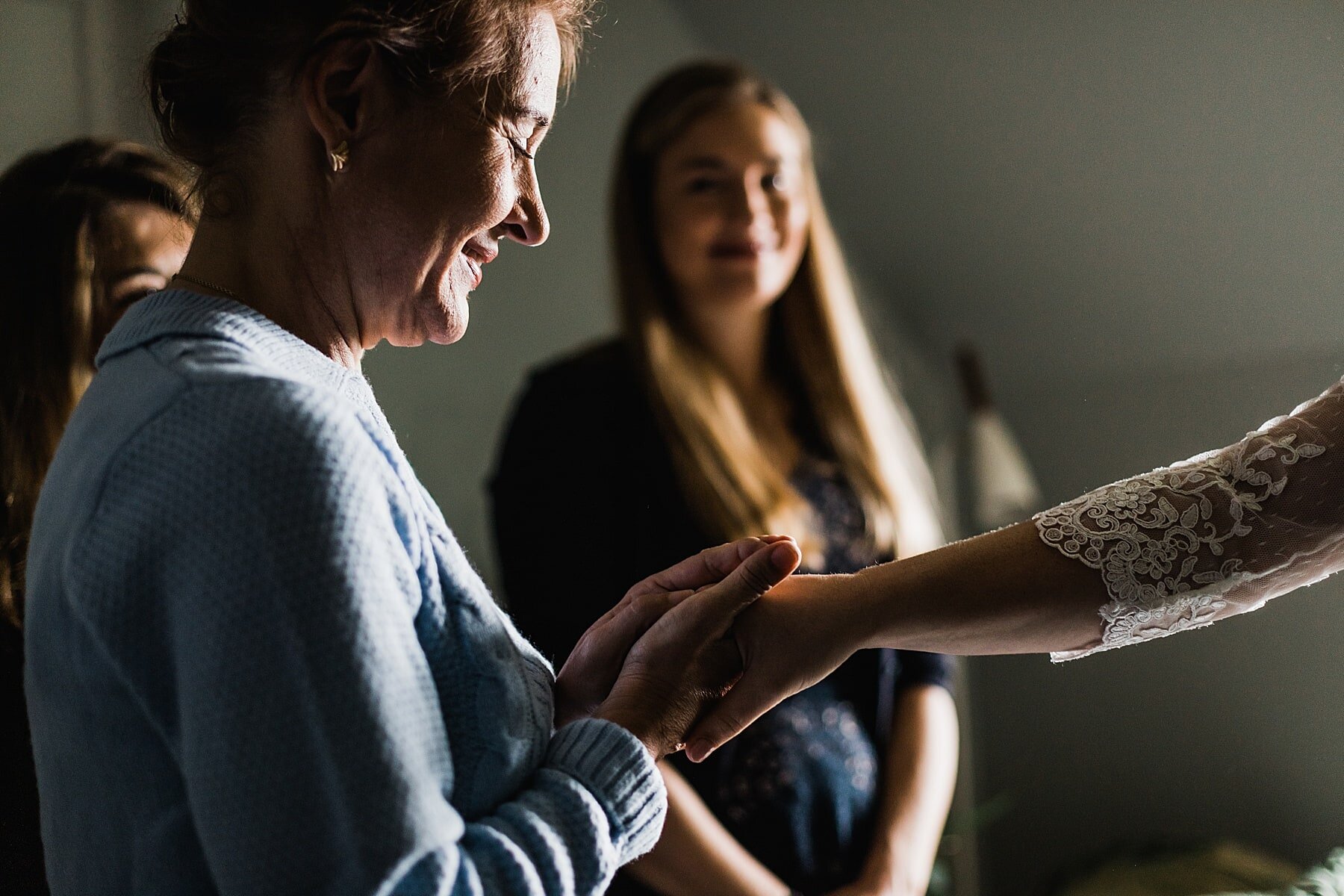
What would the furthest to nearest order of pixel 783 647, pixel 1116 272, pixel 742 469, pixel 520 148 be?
pixel 1116 272 → pixel 742 469 → pixel 783 647 → pixel 520 148

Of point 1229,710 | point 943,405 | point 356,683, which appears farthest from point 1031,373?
point 356,683

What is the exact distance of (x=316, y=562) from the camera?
1.70 ft

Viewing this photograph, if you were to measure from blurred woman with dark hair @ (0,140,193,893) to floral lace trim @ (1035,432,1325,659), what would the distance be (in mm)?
738

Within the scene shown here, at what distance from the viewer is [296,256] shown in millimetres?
693

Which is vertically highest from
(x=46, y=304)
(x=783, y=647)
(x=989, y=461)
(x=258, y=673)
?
(x=46, y=304)

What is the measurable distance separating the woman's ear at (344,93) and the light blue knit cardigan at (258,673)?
0.13 metres

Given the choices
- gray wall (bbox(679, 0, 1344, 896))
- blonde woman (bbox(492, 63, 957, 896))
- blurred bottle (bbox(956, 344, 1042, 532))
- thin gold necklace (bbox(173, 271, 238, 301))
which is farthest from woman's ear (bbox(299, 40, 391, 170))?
blurred bottle (bbox(956, 344, 1042, 532))

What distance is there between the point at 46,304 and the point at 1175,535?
90 centimetres

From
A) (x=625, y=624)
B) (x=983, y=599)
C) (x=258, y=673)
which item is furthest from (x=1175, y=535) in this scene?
(x=258, y=673)

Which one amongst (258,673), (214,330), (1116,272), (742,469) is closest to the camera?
(258,673)

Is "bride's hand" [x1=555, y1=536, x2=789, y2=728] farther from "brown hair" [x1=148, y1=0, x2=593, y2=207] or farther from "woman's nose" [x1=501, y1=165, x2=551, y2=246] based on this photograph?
"brown hair" [x1=148, y1=0, x2=593, y2=207]

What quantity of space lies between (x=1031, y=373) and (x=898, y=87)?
93 cm

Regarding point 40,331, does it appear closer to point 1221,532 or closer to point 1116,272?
point 1221,532

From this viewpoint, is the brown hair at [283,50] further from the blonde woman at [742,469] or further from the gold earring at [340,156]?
the blonde woman at [742,469]
